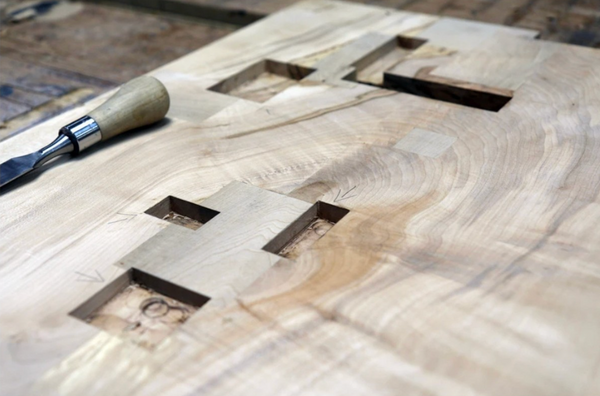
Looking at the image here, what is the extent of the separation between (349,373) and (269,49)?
99 cm

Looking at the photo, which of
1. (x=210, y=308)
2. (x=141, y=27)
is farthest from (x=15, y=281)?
(x=141, y=27)

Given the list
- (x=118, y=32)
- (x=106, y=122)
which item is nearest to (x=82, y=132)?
(x=106, y=122)

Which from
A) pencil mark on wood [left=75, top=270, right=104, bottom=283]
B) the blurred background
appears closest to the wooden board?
pencil mark on wood [left=75, top=270, right=104, bottom=283]

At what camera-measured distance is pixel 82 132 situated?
109cm

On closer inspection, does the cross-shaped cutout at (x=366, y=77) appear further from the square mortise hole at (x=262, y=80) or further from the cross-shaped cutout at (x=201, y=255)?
the cross-shaped cutout at (x=201, y=255)

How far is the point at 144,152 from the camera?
1.13 m

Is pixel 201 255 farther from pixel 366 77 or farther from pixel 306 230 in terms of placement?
pixel 366 77

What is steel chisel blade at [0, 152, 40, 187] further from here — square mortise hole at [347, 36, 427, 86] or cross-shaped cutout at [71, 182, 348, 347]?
square mortise hole at [347, 36, 427, 86]

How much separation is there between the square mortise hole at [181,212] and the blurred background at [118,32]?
0.54 m

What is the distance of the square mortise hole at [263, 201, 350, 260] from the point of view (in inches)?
36.6

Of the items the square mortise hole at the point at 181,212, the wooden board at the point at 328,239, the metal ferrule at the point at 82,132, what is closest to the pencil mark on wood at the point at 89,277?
the wooden board at the point at 328,239

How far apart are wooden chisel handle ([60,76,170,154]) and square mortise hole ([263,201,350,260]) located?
36 cm

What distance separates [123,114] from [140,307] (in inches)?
16.3

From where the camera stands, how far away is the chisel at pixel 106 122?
103 cm
